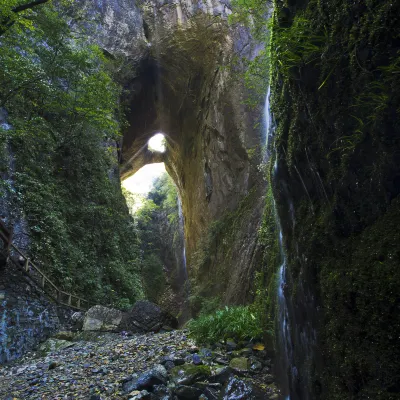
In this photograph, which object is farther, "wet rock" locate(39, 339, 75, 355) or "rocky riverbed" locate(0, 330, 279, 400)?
"wet rock" locate(39, 339, 75, 355)

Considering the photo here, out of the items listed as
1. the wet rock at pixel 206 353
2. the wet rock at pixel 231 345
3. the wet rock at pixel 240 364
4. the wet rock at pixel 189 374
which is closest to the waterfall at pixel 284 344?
the wet rock at pixel 240 364

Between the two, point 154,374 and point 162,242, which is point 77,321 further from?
point 162,242

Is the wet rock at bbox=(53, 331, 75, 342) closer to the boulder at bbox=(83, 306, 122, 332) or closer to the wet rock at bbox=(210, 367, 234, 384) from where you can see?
the boulder at bbox=(83, 306, 122, 332)

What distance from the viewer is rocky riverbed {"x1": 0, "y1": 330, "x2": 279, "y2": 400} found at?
3.53 metres

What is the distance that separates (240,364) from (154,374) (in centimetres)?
114

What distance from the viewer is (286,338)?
11.6 ft

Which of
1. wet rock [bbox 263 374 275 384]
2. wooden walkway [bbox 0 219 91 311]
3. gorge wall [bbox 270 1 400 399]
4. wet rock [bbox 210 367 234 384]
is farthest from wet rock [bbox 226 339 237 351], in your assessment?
wooden walkway [bbox 0 219 91 311]

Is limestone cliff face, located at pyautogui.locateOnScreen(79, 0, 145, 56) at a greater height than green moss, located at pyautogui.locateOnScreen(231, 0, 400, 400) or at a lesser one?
greater

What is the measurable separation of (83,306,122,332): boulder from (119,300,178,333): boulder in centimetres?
21

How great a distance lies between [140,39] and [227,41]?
639 cm

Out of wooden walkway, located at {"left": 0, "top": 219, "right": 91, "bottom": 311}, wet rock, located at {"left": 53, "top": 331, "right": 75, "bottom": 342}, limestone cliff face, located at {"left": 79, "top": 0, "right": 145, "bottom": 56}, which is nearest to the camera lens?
wooden walkway, located at {"left": 0, "top": 219, "right": 91, "bottom": 311}

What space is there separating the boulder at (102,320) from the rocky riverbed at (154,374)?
10.0ft

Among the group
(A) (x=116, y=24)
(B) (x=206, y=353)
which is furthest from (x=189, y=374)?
(A) (x=116, y=24)

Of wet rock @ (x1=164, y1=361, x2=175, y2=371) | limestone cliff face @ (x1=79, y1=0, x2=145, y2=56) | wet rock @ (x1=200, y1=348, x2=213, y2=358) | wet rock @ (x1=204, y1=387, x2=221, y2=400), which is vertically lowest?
wet rock @ (x1=204, y1=387, x2=221, y2=400)
